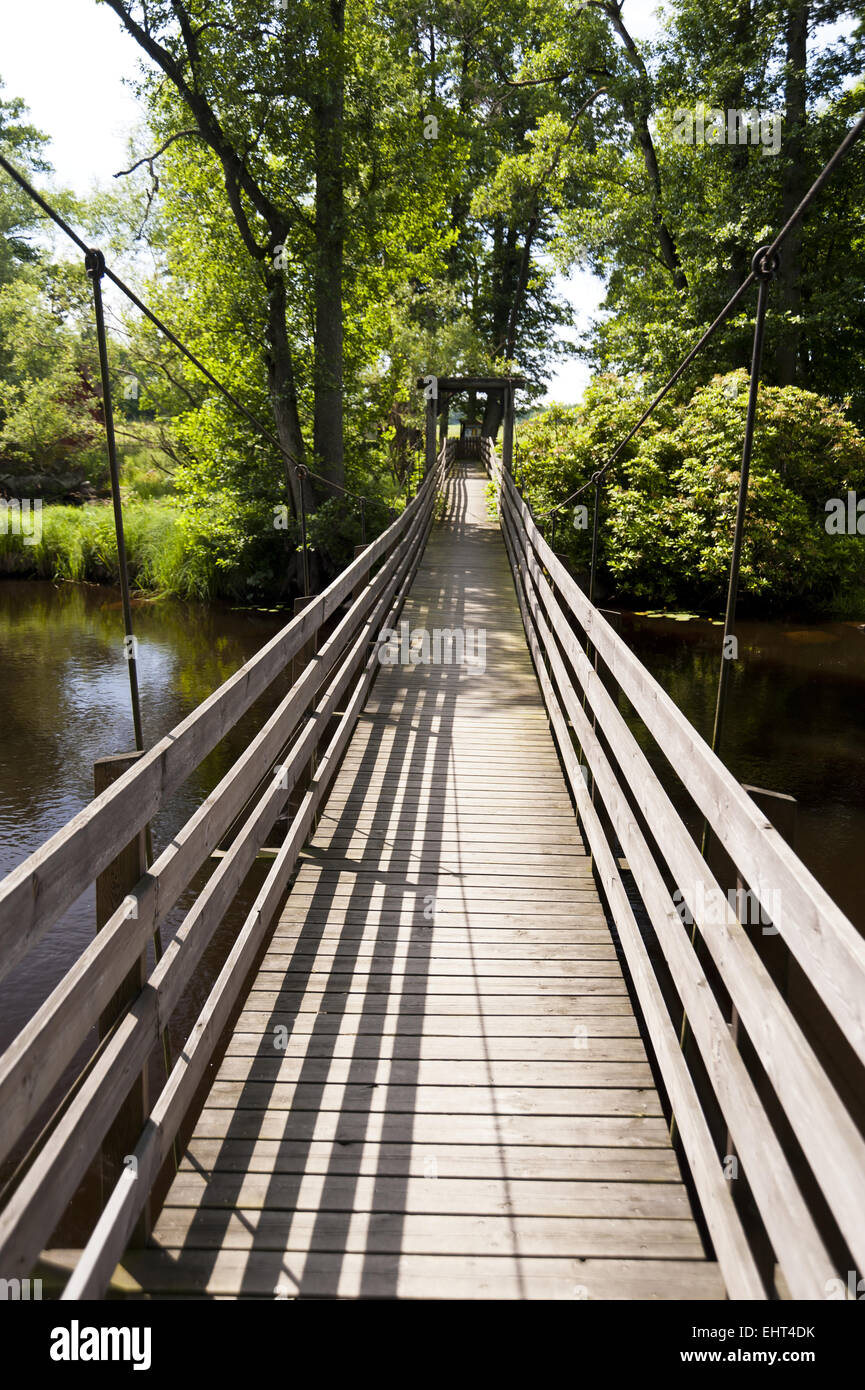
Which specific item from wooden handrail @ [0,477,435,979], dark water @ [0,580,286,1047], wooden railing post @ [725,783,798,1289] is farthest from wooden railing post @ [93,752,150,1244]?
dark water @ [0,580,286,1047]

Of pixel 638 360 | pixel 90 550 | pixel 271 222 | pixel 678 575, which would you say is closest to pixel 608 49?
pixel 638 360

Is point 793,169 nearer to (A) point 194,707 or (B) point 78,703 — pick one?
(A) point 194,707

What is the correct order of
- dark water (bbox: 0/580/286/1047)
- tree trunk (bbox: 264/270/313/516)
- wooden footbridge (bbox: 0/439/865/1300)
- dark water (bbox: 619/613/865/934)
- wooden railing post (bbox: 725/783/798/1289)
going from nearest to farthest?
wooden footbridge (bbox: 0/439/865/1300) → wooden railing post (bbox: 725/783/798/1289) → dark water (bbox: 0/580/286/1047) → dark water (bbox: 619/613/865/934) → tree trunk (bbox: 264/270/313/516)

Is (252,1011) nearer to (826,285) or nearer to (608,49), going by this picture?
(826,285)

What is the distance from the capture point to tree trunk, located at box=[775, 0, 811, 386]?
15.3 m

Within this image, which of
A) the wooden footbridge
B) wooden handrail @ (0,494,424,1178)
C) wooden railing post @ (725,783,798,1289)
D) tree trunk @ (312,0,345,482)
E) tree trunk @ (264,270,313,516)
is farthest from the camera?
tree trunk @ (264,270,313,516)

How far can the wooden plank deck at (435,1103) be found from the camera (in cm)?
225

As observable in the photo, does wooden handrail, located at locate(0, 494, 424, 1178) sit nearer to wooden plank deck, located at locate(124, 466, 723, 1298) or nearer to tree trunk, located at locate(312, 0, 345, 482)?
wooden plank deck, located at locate(124, 466, 723, 1298)

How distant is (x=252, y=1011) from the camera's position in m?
3.28

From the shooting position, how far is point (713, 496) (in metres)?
14.9

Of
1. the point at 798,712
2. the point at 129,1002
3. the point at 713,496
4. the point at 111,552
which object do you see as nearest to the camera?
the point at 129,1002

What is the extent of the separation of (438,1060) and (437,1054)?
1.3 inches

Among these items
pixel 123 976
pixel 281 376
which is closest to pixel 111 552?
pixel 281 376

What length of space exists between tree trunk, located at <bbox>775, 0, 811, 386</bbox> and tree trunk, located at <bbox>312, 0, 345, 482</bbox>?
7472 mm
